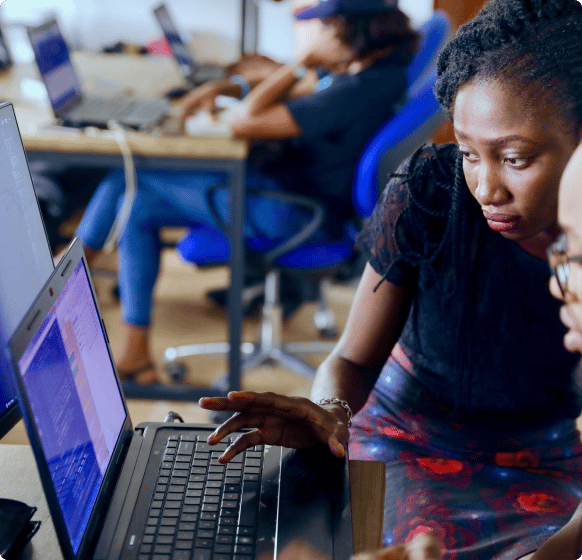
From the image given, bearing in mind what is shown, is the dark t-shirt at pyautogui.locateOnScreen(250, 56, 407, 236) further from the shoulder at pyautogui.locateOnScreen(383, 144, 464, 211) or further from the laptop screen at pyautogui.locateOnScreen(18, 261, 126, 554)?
the laptop screen at pyautogui.locateOnScreen(18, 261, 126, 554)

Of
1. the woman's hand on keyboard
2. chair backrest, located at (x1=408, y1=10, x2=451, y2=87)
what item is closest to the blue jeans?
chair backrest, located at (x1=408, y1=10, x2=451, y2=87)

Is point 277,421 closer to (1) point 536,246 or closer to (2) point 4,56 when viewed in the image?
(1) point 536,246

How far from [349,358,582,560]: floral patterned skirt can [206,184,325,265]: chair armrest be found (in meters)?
0.90

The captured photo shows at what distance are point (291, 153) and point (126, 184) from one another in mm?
473

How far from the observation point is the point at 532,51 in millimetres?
766

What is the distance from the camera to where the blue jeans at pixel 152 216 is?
208 centimetres

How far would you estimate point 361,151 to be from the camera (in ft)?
6.93

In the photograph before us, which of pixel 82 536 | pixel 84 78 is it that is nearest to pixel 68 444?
pixel 82 536

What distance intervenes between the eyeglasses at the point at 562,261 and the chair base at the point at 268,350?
187 cm

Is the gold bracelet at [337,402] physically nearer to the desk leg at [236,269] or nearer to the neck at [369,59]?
the desk leg at [236,269]

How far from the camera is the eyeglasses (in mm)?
474

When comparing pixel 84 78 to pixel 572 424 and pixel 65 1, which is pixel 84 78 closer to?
pixel 65 1

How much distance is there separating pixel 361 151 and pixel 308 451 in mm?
1391

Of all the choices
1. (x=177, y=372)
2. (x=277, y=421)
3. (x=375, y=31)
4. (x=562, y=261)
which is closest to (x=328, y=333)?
(x=177, y=372)
